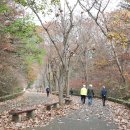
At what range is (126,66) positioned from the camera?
47812 millimetres

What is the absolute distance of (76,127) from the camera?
655 inches

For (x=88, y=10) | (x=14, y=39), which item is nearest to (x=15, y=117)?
(x=88, y=10)

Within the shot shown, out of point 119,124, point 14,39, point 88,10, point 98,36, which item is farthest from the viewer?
point 98,36

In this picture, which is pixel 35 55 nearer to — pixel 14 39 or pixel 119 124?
pixel 14 39

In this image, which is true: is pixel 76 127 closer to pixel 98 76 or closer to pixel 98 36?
pixel 98 76

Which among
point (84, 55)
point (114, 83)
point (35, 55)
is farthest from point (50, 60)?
point (35, 55)

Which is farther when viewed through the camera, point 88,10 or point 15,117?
point 88,10

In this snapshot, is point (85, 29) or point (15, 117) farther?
point (85, 29)

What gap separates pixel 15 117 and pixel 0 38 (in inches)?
508

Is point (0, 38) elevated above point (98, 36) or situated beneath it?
situated beneath

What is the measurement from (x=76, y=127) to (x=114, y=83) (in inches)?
1238

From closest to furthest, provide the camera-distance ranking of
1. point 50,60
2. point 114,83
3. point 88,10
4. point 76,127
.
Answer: point 76,127
point 88,10
point 114,83
point 50,60

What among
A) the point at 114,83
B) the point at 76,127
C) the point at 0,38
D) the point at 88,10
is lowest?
the point at 76,127

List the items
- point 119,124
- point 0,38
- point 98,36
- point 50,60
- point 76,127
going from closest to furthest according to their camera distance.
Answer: point 76,127
point 119,124
point 0,38
point 98,36
point 50,60
